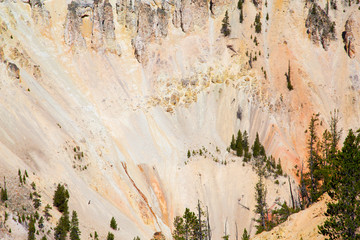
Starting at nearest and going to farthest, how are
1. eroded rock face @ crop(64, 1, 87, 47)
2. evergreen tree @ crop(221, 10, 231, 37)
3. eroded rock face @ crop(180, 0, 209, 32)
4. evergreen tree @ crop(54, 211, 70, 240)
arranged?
evergreen tree @ crop(54, 211, 70, 240) → eroded rock face @ crop(64, 1, 87, 47) → evergreen tree @ crop(221, 10, 231, 37) → eroded rock face @ crop(180, 0, 209, 32)

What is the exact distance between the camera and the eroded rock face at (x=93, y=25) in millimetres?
72125

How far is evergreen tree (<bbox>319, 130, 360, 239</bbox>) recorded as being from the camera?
2828 cm

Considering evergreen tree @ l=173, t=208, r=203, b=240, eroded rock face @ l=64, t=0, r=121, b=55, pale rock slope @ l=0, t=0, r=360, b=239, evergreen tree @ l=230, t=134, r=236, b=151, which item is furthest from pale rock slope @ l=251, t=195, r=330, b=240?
eroded rock face @ l=64, t=0, r=121, b=55

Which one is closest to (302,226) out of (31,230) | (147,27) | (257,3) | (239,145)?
(31,230)

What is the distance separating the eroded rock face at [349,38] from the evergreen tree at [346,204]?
182ft

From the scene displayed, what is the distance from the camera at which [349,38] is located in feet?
268

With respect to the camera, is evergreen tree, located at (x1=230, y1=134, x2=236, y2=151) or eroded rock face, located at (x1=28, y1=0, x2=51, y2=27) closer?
evergreen tree, located at (x1=230, y1=134, x2=236, y2=151)

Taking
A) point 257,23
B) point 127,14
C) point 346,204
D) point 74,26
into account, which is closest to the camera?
point 346,204

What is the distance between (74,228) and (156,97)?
32801 mm

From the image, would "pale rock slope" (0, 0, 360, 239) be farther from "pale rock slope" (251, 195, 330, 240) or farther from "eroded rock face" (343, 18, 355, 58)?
"pale rock slope" (251, 195, 330, 240)

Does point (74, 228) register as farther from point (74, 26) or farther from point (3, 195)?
point (74, 26)

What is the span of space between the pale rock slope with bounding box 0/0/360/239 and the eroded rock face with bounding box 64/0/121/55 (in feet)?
0.56

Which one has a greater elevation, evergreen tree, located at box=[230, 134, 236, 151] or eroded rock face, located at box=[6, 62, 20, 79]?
eroded rock face, located at box=[6, 62, 20, 79]

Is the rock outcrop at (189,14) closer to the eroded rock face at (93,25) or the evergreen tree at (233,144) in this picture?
the eroded rock face at (93,25)
